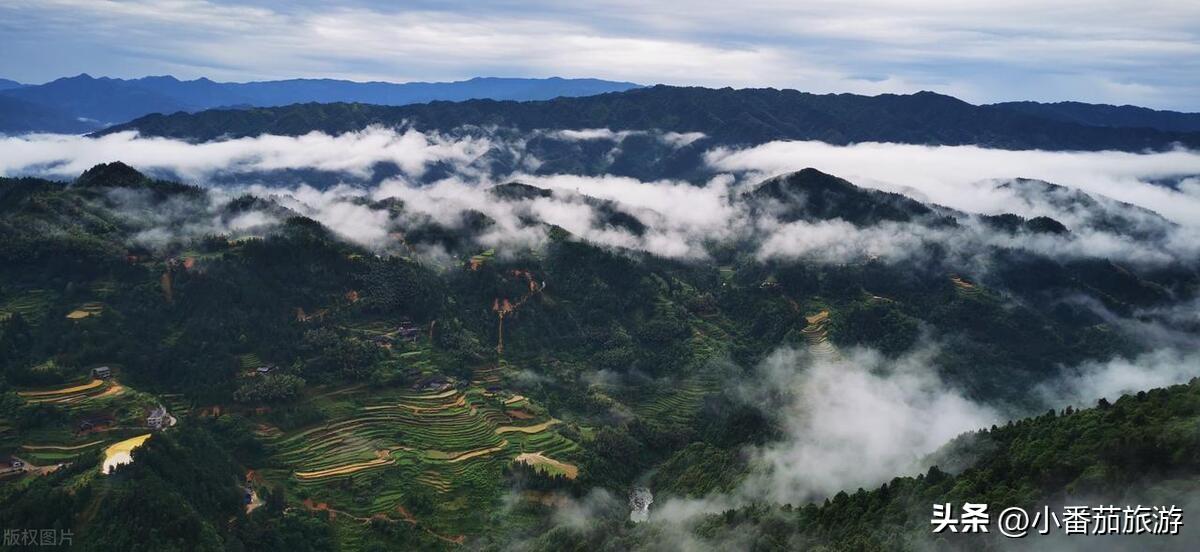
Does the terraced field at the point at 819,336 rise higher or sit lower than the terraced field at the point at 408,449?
higher

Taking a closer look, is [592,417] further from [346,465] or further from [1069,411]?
[1069,411]

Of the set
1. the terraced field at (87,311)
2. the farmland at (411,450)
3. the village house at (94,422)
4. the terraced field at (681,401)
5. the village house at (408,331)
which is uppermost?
the terraced field at (87,311)

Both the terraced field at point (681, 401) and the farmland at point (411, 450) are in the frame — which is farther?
the terraced field at point (681, 401)

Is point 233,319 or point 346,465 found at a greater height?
point 233,319

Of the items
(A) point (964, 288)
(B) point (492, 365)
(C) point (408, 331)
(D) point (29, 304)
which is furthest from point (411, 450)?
(A) point (964, 288)

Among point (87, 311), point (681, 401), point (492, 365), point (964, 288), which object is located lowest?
point (681, 401)

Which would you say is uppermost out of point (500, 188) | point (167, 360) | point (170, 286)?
point (500, 188)

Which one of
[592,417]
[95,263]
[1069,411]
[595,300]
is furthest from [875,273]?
[95,263]

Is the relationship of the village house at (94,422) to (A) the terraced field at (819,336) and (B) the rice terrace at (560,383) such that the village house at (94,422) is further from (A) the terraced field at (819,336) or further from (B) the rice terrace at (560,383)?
(A) the terraced field at (819,336)

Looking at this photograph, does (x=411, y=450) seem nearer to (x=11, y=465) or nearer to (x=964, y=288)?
(x=11, y=465)

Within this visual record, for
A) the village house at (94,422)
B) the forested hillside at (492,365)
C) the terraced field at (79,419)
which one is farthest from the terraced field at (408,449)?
the village house at (94,422)

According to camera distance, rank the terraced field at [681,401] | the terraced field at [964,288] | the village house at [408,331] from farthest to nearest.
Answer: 1. the terraced field at [964,288]
2. the village house at [408,331]
3. the terraced field at [681,401]
